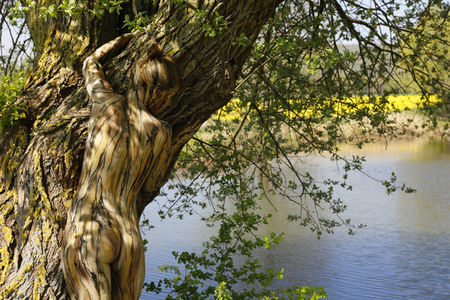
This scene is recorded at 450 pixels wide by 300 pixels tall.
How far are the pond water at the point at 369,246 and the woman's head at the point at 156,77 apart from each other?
483cm

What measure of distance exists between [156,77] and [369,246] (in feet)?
24.5

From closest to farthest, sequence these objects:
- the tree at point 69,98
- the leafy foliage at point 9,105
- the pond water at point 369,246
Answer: the tree at point 69,98 < the leafy foliage at point 9,105 < the pond water at point 369,246

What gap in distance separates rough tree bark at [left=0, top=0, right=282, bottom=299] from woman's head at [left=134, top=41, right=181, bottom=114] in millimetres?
69

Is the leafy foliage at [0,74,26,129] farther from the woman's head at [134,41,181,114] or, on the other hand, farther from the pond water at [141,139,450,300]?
the pond water at [141,139,450,300]

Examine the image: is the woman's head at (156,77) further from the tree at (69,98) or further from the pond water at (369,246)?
the pond water at (369,246)

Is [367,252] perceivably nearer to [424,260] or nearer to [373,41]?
[424,260]

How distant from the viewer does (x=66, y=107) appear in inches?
107

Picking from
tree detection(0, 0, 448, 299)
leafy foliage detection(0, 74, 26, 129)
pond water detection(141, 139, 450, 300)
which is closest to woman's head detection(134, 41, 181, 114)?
tree detection(0, 0, 448, 299)

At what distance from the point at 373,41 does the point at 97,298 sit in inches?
171

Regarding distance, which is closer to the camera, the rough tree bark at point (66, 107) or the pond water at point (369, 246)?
the rough tree bark at point (66, 107)

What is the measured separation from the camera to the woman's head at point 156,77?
8.57ft

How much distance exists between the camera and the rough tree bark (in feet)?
8.43

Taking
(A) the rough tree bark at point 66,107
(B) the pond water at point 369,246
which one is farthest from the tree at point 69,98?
(B) the pond water at point 369,246

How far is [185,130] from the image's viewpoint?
113 inches
